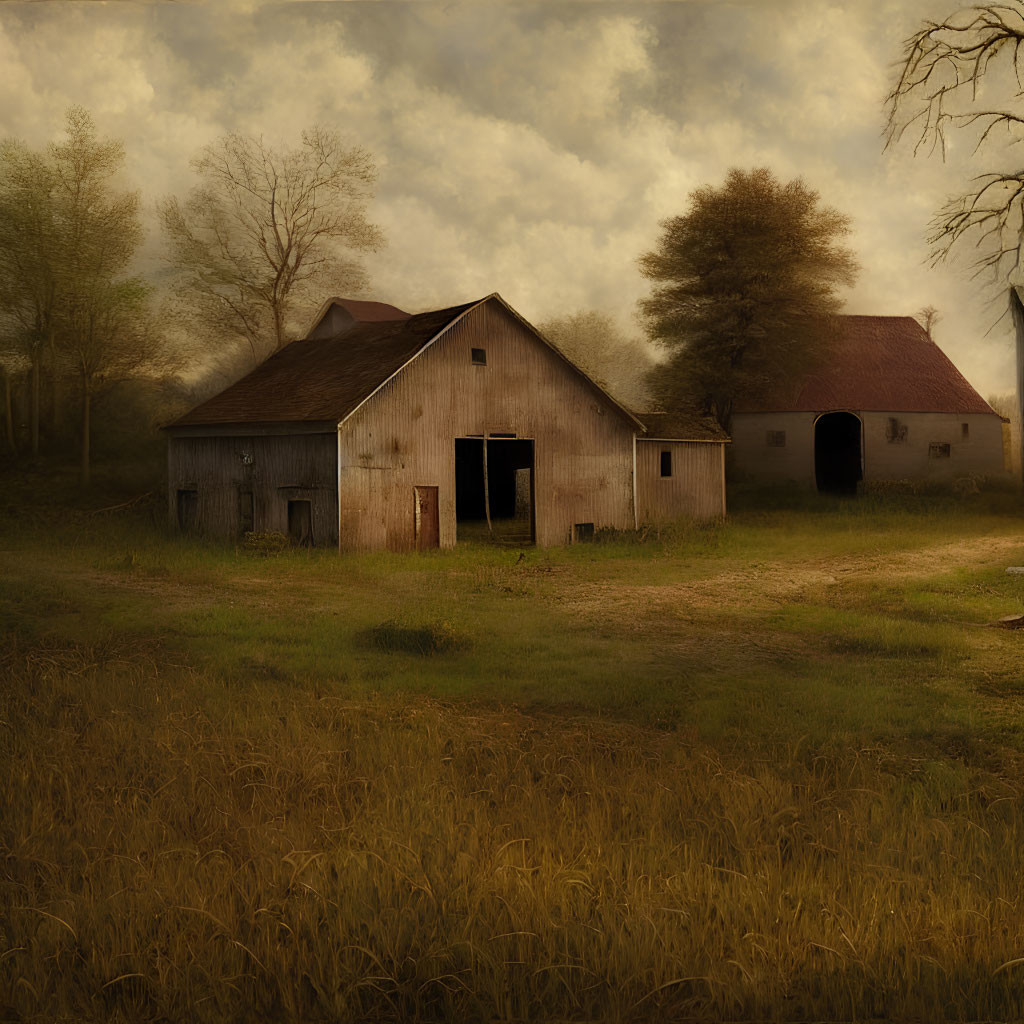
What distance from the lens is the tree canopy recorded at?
37938 mm

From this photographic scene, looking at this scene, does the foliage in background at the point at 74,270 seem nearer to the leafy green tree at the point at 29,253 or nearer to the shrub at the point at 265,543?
the leafy green tree at the point at 29,253

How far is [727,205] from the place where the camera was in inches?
1491

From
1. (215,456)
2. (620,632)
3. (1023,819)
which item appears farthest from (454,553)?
(1023,819)

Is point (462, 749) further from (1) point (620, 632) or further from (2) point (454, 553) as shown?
(2) point (454, 553)

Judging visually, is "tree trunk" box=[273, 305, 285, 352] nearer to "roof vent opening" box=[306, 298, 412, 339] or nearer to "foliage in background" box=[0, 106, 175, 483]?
"roof vent opening" box=[306, 298, 412, 339]

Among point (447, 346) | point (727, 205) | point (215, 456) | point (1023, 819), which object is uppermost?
point (727, 205)

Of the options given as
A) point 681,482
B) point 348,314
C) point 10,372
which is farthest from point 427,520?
point 10,372

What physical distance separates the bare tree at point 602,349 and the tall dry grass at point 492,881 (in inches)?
2210

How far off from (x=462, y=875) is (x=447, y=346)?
19.9 m

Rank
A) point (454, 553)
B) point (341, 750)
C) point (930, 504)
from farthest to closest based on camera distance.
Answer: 1. point (930, 504)
2. point (454, 553)
3. point (341, 750)

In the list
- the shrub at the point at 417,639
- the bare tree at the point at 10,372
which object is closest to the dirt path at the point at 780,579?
the shrub at the point at 417,639

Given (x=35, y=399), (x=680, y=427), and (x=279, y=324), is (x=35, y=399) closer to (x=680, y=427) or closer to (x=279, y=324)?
(x=279, y=324)

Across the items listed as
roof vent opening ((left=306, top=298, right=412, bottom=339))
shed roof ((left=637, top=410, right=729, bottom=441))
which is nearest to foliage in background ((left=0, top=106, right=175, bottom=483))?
roof vent opening ((left=306, top=298, right=412, bottom=339))

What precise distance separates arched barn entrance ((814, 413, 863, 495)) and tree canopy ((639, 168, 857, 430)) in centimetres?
434
